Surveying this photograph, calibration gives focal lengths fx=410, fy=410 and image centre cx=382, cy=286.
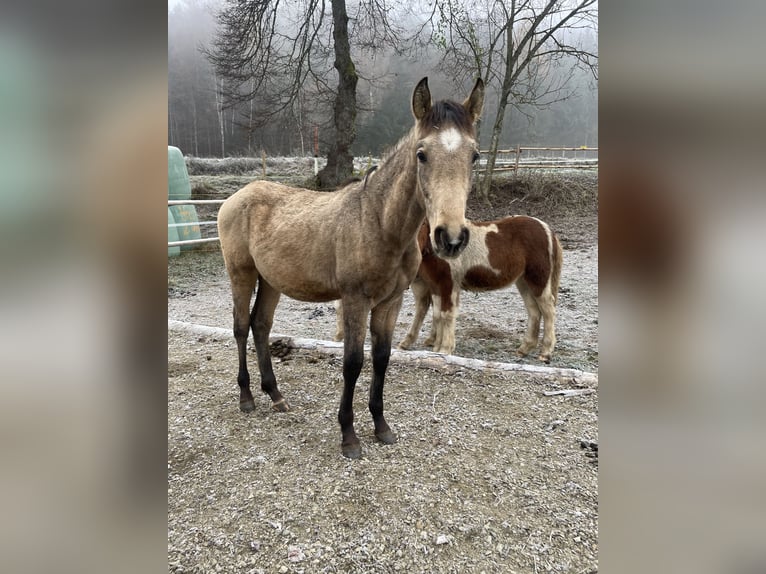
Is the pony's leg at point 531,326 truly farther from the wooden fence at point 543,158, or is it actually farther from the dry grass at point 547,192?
the wooden fence at point 543,158

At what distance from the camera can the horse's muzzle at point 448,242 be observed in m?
1.47

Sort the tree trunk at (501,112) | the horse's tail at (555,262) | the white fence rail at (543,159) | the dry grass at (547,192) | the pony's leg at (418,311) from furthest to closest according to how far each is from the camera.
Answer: the white fence rail at (543,159) < the dry grass at (547,192) < the tree trunk at (501,112) < the pony's leg at (418,311) < the horse's tail at (555,262)

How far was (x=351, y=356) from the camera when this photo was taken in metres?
2.14

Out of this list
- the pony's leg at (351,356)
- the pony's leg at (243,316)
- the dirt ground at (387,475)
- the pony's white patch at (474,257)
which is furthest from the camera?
the pony's white patch at (474,257)

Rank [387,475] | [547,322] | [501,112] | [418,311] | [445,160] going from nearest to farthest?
[445,160], [387,475], [547,322], [418,311], [501,112]

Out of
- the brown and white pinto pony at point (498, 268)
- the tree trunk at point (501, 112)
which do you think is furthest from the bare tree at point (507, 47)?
the brown and white pinto pony at point (498, 268)

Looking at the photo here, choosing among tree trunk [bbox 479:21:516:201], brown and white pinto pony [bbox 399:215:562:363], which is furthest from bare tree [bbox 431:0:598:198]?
brown and white pinto pony [bbox 399:215:562:363]

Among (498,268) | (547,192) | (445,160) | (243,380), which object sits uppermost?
(547,192)

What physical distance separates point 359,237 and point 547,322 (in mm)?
2442

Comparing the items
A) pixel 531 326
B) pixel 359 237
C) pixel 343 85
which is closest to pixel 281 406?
pixel 359 237

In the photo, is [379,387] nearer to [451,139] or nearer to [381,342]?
[381,342]

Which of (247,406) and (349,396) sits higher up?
(349,396)

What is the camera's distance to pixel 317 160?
9.85m
